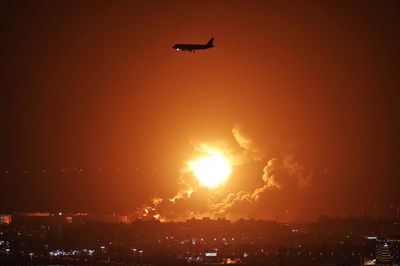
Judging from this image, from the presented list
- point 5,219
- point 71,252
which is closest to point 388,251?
point 71,252

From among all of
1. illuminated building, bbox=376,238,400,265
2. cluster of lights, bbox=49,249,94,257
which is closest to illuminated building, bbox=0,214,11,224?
cluster of lights, bbox=49,249,94,257

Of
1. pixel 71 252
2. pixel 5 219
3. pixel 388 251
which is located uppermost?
pixel 5 219

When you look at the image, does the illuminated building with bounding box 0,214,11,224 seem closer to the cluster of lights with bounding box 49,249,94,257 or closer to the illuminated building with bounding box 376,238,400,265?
the cluster of lights with bounding box 49,249,94,257

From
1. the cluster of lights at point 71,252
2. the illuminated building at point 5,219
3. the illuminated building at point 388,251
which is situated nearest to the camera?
the illuminated building at point 388,251

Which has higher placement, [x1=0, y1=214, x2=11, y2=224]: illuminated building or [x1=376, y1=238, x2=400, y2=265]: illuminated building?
[x1=0, y1=214, x2=11, y2=224]: illuminated building

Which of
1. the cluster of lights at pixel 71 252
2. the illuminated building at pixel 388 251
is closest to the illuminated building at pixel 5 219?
the cluster of lights at pixel 71 252

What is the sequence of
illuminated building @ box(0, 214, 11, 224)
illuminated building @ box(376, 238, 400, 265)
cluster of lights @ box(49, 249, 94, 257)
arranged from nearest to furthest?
illuminated building @ box(376, 238, 400, 265)
cluster of lights @ box(49, 249, 94, 257)
illuminated building @ box(0, 214, 11, 224)

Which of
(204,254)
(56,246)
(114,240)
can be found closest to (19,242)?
(56,246)

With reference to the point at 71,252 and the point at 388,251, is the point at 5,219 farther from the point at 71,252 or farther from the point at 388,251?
the point at 388,251

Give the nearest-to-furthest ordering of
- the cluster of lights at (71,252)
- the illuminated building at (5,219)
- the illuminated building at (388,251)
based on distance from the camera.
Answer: the illuminated building at (388,251) < the cluster of lights at (71,252) < the illuminated building at (5,219)

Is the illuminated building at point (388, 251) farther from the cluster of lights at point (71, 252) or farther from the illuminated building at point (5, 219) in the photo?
the illuminated building at point (5, 219)

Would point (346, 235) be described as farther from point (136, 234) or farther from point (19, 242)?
point (19, 242)
